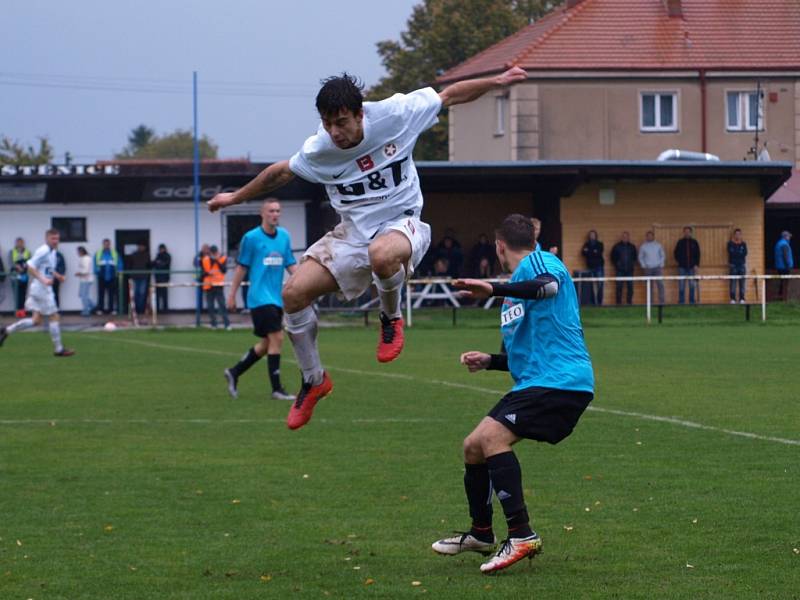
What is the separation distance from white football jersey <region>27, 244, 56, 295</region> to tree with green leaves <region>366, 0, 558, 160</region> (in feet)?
136

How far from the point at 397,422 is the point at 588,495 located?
4.77 metres

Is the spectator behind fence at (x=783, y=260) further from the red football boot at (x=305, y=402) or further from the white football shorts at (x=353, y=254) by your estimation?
the white football shorts at (x=353, y=254)

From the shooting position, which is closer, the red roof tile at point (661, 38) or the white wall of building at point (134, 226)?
the white wall of building at point (134, 226)

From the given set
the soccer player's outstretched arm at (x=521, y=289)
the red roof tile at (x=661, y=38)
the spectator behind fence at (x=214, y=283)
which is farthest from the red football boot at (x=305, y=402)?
the red roof tile at (x=661, y=38)

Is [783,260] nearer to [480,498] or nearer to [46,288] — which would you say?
[46,288]

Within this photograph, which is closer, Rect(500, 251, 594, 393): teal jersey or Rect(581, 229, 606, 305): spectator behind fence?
Rect(500, 251, 594, 393): teal jersey

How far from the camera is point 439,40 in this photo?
65.9m

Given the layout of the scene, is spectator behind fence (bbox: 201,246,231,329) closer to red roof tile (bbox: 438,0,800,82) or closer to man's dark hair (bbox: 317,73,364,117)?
red roof tile (bbox: 438,0,800,82)

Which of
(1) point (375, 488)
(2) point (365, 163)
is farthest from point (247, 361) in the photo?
(2) point (365, 163)

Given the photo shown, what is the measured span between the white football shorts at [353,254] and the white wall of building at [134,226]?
31.6 meters

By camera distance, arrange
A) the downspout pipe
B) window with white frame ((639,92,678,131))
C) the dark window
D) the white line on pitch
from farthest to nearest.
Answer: window with white frame ((639,92,678,131))
the downspout pipe
the dark window
the white line on pitch

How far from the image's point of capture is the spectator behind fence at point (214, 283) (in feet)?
108

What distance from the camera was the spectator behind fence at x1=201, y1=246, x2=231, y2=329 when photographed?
1297 inches

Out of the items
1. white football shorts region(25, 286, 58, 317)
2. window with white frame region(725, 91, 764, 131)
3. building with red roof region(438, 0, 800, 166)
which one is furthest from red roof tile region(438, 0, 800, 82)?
white football shorts region(25, 286, 58, 317)
